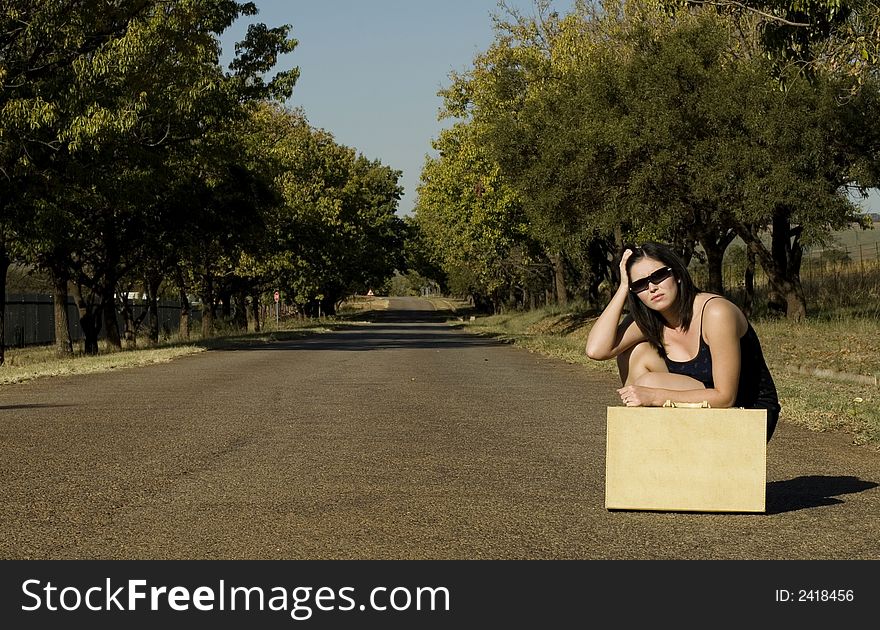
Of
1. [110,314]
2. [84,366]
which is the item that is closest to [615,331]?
[84,366]

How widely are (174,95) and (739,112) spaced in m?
13.4

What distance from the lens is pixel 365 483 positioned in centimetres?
862

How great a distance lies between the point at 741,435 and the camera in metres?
7.05

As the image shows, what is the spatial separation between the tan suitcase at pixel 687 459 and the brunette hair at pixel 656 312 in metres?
0.65

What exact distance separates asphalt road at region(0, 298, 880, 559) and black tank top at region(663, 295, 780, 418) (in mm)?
702

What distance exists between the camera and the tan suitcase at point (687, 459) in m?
7.05

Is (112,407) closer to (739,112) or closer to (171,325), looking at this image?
(739,112)

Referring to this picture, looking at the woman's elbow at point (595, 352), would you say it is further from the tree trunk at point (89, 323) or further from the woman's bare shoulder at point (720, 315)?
the tree trunk at point (89, 323)

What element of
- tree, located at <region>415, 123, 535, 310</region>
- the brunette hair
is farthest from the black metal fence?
the brunette hair

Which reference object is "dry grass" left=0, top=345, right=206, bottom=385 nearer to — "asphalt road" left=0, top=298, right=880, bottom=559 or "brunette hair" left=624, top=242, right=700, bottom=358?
"asphalt road" left=0, top=298, right=880, bottom=559

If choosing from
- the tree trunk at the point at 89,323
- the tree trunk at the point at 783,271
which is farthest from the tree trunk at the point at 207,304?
the tree trunk at the point at 783,271

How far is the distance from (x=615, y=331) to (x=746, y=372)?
2.82 feet

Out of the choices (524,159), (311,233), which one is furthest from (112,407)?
(311,233)

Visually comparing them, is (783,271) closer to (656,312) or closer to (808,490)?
(808,490)
